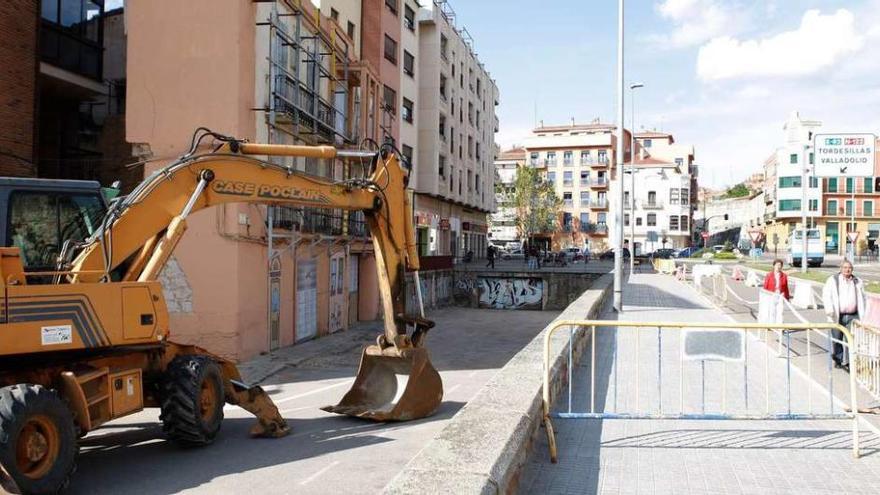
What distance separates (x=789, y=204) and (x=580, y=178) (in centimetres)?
2369

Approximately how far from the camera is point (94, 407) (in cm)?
674

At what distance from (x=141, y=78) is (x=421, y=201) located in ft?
88.1

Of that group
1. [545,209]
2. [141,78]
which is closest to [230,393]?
[141,78]

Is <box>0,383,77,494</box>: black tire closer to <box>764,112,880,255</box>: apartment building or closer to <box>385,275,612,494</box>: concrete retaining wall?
<box>385,275,612,494</box>: concrete retaining wall

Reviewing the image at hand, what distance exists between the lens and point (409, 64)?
3759 centimetres

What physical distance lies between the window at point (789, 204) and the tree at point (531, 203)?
2866 cm

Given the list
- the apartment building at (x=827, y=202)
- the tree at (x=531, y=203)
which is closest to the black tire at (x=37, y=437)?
the tree at (x=531, y=203)

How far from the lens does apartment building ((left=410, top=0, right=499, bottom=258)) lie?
41.8m

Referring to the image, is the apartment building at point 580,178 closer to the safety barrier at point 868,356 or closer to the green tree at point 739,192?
the green tree at point 739,192

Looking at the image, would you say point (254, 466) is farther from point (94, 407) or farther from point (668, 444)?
point (668, 444)

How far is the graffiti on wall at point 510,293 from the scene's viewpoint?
135ft

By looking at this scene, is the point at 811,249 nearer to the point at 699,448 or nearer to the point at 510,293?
the point at 510,293

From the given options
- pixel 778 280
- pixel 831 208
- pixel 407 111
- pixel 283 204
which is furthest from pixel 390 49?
pixel 831 208

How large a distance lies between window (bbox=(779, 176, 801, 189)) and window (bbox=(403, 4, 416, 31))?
55453 millimetres
